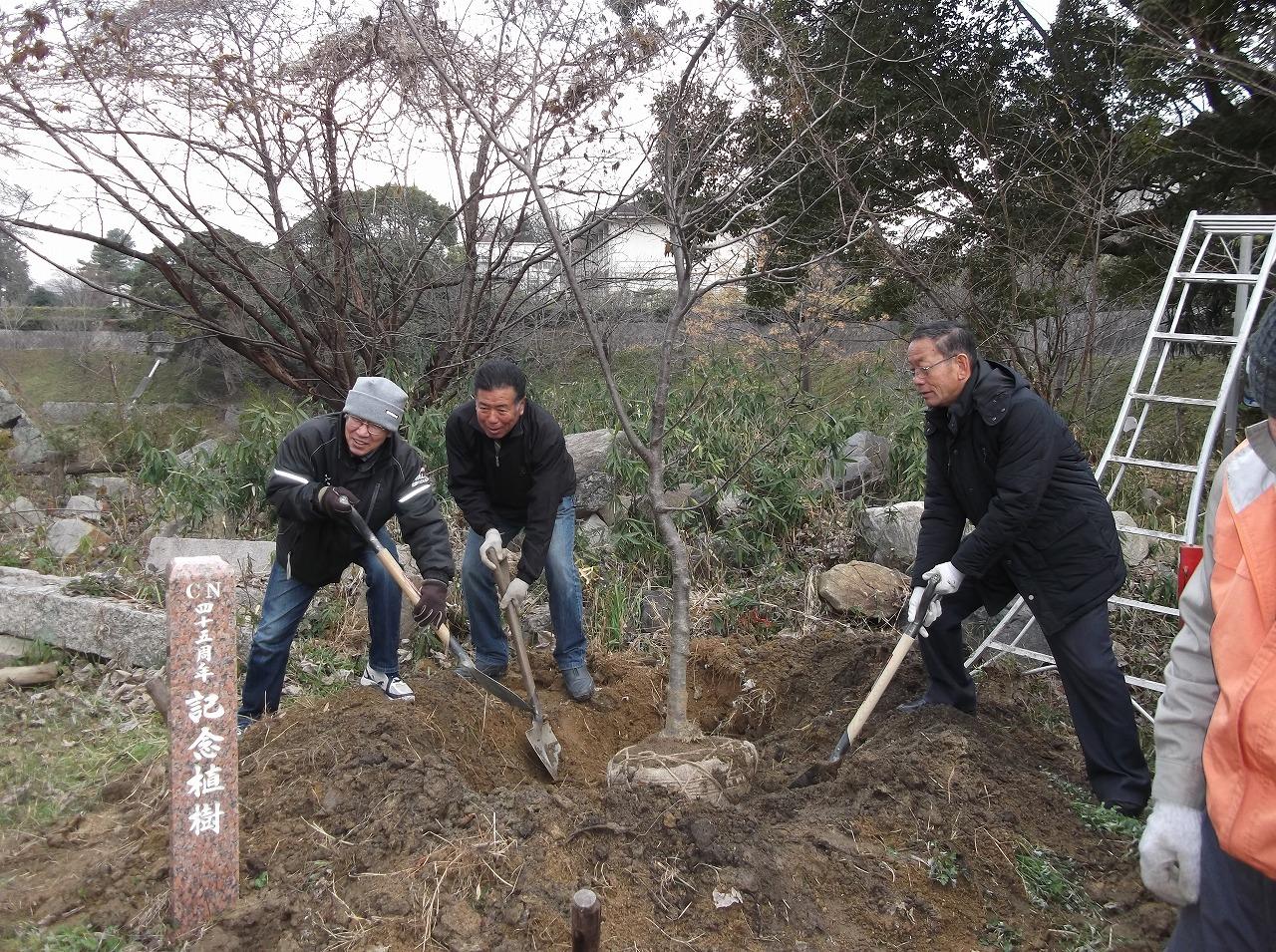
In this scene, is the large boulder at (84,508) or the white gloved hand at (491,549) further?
the large boulder at (84,508)

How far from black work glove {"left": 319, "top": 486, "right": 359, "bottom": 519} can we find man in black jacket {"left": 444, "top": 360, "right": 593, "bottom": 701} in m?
0.65

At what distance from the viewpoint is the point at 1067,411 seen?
304 inches

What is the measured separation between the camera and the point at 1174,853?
5.60 ft

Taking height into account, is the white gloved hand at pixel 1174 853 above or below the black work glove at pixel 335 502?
below

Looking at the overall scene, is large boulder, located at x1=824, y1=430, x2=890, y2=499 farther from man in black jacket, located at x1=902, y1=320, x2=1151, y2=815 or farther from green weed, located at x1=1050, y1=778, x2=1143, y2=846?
green weed, located at x1=1050, y1=778, x2=1143, y2=846

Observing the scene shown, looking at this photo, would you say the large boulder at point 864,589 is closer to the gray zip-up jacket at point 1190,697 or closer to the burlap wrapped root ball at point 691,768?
the burlap wrapped root ball at point 691,768

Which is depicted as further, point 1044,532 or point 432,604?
point 432,604

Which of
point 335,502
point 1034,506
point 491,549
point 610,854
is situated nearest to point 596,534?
point 491,549

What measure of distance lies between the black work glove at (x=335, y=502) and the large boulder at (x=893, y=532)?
11.3 feet

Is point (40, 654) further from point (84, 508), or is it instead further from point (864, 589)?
point (864, 589)

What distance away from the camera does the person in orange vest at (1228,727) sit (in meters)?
1.47

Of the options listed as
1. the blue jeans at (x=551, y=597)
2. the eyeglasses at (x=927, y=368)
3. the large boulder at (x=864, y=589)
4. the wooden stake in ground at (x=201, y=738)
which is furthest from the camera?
the large boulder at (x=864, y=589)

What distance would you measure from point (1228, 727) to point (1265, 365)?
0.63 metres

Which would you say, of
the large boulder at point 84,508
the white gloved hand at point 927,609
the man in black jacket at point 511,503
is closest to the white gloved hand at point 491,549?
the man in black jacket at point 511,503
